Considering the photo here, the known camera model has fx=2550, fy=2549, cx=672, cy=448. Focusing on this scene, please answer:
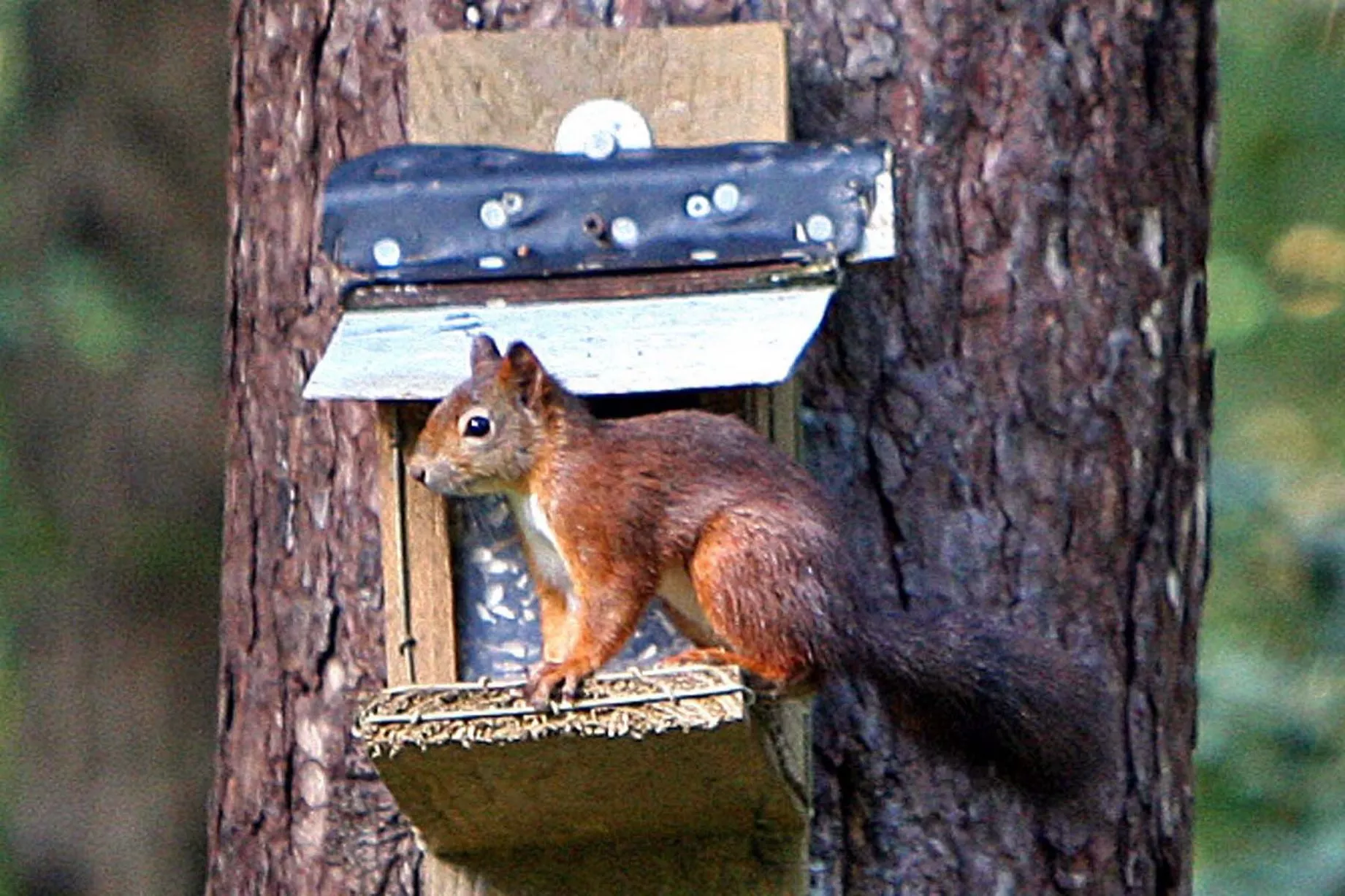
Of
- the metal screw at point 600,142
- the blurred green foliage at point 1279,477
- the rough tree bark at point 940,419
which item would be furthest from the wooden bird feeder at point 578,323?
the blurred green foliage at point 1279,477

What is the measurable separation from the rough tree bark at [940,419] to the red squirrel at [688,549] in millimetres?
272

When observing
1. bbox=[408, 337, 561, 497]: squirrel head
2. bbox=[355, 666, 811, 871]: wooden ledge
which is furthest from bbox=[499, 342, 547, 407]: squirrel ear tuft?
bbox=[355, 666, 811, 871]: wooden ledge

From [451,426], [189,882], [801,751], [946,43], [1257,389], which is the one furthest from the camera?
[1257,389]

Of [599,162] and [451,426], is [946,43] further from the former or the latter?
[451,426]

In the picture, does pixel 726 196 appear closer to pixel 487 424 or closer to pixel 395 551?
pixel 487 424

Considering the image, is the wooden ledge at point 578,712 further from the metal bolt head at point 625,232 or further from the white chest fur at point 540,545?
the metal bolt head at point 625,232

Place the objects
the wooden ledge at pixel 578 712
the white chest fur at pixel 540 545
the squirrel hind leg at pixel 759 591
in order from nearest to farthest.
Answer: the wooden ledge at pixel 578 712 < the squirrel hind leg at pixel 759 591 < the white chest fur at pixel 540 545

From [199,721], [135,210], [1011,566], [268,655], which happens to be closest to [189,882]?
[199,721]

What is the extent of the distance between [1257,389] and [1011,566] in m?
3.88

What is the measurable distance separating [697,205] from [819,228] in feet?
0.50

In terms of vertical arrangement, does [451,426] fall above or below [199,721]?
above

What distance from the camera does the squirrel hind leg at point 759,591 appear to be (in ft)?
9.37

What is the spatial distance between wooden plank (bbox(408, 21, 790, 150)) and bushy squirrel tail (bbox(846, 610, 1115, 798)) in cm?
70

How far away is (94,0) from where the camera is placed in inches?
248
